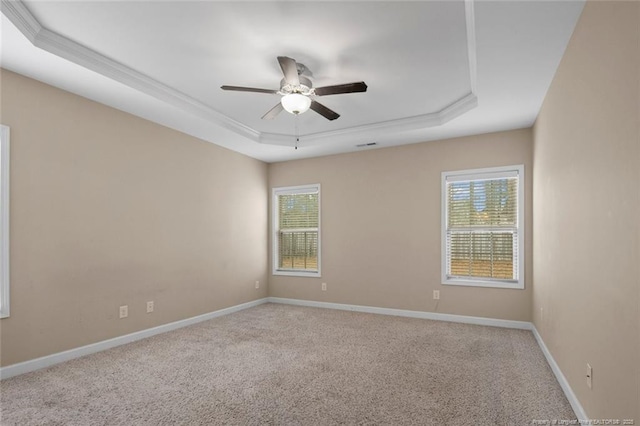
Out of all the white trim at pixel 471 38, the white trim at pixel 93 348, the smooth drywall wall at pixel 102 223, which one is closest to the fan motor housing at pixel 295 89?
the white trim at pixel 471 38

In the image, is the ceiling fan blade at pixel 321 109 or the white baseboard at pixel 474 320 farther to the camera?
the ceiling fan blade at pixel 321 109

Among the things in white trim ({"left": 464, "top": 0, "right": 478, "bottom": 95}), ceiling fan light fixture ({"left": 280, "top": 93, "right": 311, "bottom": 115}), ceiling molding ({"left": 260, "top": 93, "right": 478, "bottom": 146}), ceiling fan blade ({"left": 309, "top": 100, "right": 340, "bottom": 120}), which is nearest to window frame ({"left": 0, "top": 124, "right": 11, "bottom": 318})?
ceiling fan light fixture ({"left": 280, "top": 93, "right": 311, "bottom": 115})

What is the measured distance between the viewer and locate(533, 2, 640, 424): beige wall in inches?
56.3

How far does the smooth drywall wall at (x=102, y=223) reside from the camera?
296 centimetres

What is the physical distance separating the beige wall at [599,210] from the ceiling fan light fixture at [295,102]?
6.34 feet

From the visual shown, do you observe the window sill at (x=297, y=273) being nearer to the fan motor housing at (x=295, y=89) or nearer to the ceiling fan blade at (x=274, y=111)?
the ceiling fan blade at (x=274, y=111)

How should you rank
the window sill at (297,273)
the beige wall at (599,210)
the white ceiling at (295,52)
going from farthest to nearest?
1. the window sill at (297,273)
2. the white ceiling at (295,52)
3. the beige wall at (599,210)

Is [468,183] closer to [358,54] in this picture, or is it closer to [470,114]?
[470,114]

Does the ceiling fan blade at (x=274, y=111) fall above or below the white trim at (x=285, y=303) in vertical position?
above

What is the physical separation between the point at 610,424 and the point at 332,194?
14.4 ft

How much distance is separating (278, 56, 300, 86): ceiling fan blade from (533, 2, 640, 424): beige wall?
181 centimetres

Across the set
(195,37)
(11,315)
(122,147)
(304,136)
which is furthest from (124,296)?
(304,136)

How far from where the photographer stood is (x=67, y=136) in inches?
129

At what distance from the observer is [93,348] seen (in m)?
3.42
